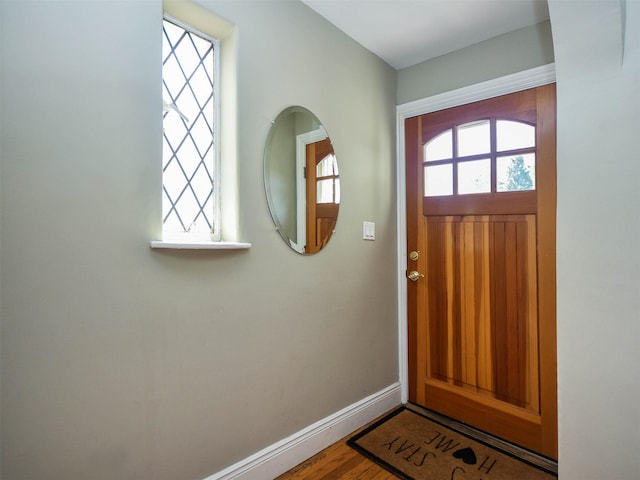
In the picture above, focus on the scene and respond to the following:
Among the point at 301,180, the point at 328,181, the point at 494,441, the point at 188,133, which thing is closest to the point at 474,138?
the point at 328,181

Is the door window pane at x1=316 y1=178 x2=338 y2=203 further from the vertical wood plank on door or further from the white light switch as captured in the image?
the vertical wood plank on door

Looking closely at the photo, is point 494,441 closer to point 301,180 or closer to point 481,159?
point 481,159

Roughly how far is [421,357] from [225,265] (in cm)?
154

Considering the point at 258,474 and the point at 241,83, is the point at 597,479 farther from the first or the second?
the point at 241,83

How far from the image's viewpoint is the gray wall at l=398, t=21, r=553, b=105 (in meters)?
1.85

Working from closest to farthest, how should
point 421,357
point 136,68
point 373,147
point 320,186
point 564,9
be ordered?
point 136,68
point 564,9
point 320,186
point 373,147
point 421,357

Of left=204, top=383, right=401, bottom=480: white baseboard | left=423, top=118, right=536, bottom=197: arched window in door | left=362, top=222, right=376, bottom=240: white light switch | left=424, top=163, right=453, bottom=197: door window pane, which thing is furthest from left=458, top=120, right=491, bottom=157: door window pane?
left=204, top=383, right=401, bottom=480: white baseboard

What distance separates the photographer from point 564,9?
56.1 inches

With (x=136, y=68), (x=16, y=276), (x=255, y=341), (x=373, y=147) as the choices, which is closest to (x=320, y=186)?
(x=373, y=147)

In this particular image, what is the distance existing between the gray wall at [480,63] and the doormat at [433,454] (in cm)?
204

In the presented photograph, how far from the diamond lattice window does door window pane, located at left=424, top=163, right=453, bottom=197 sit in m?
1.38

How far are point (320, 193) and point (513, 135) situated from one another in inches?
44.4

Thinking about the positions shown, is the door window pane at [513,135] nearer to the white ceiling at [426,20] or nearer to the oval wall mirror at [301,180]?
the white ceiling at [426,20]

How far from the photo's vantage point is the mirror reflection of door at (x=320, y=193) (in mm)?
1771
